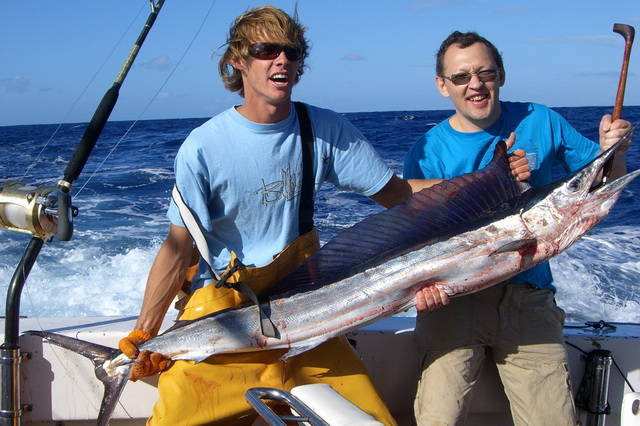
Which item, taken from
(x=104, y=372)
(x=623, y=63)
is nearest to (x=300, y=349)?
A: (x=104, y=372)

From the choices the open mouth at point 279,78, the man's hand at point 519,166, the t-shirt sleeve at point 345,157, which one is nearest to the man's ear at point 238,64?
the open mouth at point 279,78

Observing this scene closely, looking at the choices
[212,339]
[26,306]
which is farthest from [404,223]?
[26,306]

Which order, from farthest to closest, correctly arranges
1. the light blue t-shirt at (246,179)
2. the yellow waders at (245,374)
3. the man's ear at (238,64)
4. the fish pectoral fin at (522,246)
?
the man's ear at (238,64), the light blue t-shirt at (246,179), the yellow waders at (245,374), the fish pectoral fin at (522,246)

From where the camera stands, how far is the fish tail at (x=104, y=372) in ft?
7.28

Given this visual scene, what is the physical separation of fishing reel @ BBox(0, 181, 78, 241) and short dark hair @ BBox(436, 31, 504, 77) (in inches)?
59.5

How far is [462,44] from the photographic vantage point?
251cm

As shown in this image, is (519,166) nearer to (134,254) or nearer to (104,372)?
(104,372)

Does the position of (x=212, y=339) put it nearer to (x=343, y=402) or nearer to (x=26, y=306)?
(x=343, y=402)

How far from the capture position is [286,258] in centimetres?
240

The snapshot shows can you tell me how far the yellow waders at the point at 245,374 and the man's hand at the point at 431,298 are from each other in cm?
39

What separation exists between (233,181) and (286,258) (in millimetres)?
345

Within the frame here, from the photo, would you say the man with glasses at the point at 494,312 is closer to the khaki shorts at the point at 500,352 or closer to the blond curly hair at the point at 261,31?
the khaki shorts at the point at 500,352

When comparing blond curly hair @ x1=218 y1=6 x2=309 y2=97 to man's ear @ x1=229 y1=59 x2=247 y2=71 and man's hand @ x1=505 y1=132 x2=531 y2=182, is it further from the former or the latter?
man's hand @ x1=505 y1=132 x2=531 y2=182

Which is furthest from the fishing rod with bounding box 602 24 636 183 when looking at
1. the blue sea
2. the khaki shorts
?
the blue sea
